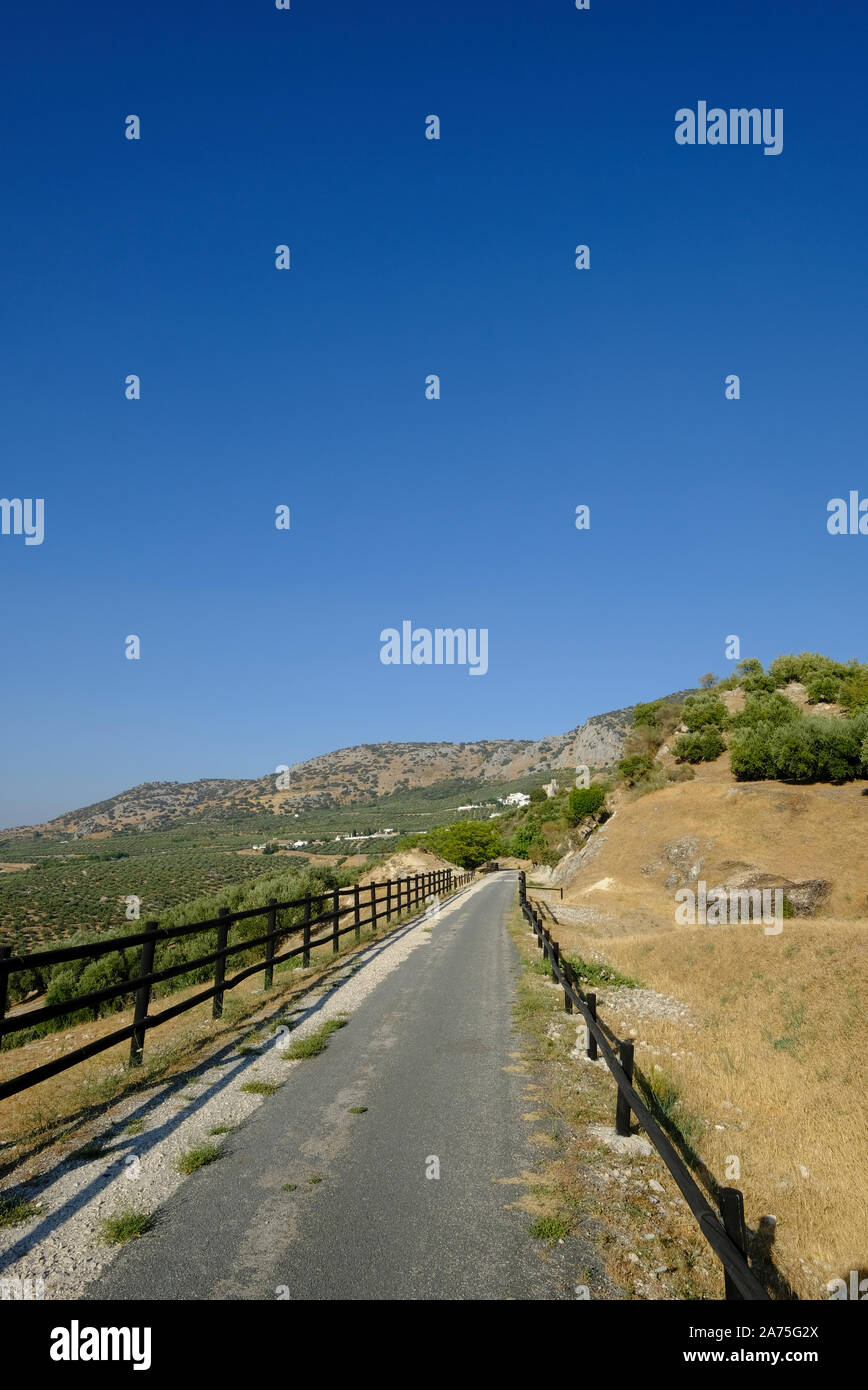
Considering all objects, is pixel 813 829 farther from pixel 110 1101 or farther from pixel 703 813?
pixel 110 1101

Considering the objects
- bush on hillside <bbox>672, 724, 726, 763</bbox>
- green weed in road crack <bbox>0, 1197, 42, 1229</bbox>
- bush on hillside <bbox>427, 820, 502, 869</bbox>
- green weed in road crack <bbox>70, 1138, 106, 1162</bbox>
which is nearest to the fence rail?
green weed in road crack <bbox>0, 1197, 42, 1229</bbox>

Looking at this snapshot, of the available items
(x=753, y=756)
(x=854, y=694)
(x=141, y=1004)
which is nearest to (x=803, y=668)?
(x=854, y=694)

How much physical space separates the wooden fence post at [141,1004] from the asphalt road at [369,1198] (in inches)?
76.7

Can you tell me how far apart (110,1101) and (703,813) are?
34500 millimetres

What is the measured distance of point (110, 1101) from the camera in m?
7.38

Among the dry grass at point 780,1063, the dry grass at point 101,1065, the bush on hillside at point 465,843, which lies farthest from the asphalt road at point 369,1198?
the bush on hillside at point 465,843

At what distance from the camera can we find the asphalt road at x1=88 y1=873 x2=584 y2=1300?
4.27 meters

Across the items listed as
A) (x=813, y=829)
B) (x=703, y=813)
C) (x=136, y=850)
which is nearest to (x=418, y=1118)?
(x=813, y=829)

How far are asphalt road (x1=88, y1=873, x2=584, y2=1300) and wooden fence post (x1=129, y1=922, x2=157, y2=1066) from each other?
6.39 ft

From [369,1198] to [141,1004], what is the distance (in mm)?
4438

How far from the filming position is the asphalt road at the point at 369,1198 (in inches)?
168

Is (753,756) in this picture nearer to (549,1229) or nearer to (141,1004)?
(141,1004)

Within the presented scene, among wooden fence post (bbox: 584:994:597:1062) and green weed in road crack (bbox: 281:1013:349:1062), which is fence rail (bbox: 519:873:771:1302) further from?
green weed in road crack (bbox: 281:1013:349:1062)

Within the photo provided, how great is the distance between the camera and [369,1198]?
5320 millimetres
